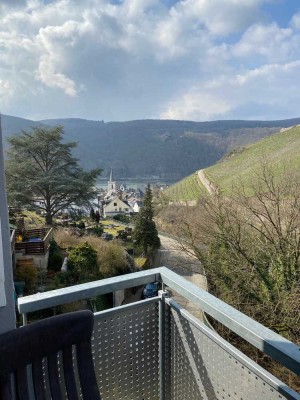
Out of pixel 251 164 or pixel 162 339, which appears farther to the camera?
pixel 251 164

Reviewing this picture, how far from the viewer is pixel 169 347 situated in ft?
4.70

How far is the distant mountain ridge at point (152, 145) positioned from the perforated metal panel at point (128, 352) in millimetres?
60273

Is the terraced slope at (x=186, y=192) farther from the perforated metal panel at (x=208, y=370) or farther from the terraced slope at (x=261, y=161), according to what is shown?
the perforated metal panel at (x=208, y=370)

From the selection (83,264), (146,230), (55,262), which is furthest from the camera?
(146,230)

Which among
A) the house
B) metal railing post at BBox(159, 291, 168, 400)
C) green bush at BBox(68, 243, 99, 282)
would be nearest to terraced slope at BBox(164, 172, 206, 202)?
the house

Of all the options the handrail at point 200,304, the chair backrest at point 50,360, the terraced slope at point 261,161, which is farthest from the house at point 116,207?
the chair backrest at point 50,360

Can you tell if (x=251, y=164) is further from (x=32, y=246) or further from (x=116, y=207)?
(x=116, y=207)

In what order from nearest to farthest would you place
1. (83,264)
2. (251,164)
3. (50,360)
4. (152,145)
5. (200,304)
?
(50,360) → (200,304) → (83,264) → (251,164) → (152,145)

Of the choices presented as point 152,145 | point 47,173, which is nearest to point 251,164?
point 47,173

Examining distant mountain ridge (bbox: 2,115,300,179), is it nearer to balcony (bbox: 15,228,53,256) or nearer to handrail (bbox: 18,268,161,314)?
balcony (bbox: 15,228,53,256)

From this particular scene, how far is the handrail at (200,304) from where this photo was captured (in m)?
0.85

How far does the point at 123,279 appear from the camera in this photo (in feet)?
4.34

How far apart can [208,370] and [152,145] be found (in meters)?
87.1

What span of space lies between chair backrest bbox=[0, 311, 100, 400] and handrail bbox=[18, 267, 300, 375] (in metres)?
0.25
